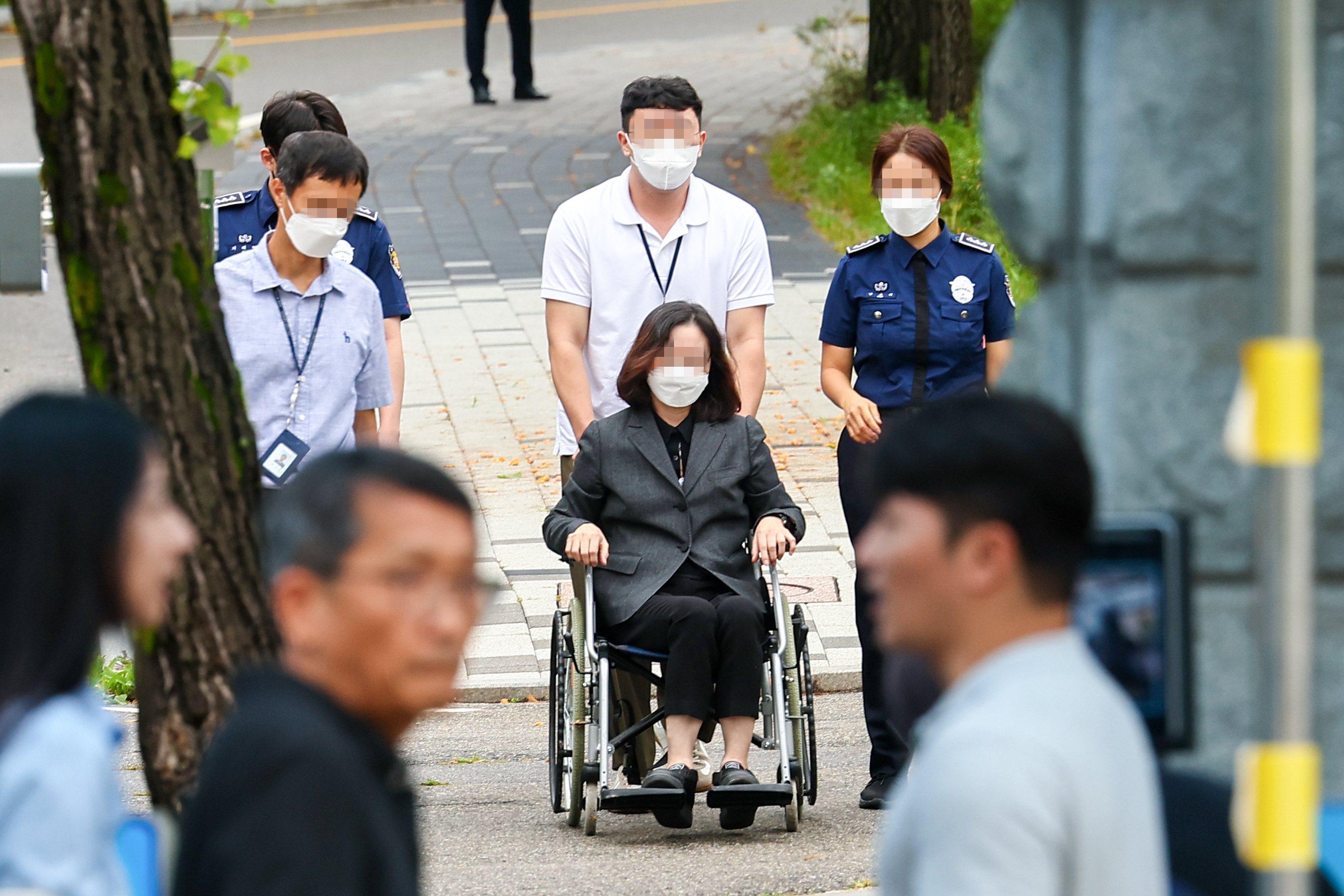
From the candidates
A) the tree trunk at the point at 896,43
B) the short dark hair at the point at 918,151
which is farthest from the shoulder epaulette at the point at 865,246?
the tree trunk at the point at 896,43

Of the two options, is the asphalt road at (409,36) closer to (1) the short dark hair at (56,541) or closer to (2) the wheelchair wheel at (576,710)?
(2) the wheelchair wheel at (576,710)

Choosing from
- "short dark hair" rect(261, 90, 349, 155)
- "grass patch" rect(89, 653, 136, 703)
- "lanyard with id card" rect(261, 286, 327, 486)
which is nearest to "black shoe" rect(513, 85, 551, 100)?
"grass patch" rect(89, 653, 136, 703)

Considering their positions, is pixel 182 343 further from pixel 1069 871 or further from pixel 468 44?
pixel 468 44

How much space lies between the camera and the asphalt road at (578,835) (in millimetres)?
5281

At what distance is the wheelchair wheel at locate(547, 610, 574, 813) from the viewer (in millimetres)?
5887

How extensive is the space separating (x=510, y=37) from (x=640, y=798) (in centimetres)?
1527

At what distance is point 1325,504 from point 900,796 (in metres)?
1.56

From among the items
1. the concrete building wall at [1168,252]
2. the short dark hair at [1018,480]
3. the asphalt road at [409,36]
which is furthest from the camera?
the asphalt road at [409,36]

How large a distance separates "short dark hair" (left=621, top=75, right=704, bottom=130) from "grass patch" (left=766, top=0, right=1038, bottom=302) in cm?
658

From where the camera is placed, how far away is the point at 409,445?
1100 centimetres

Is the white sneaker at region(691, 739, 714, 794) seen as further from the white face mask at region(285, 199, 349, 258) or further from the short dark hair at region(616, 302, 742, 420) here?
the white face mask at region(285, 199, 349, 258)

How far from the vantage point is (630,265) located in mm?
6238

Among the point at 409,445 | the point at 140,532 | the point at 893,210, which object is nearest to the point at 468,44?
the point at 409,445

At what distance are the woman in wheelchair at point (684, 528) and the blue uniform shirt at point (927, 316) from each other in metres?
0.43
